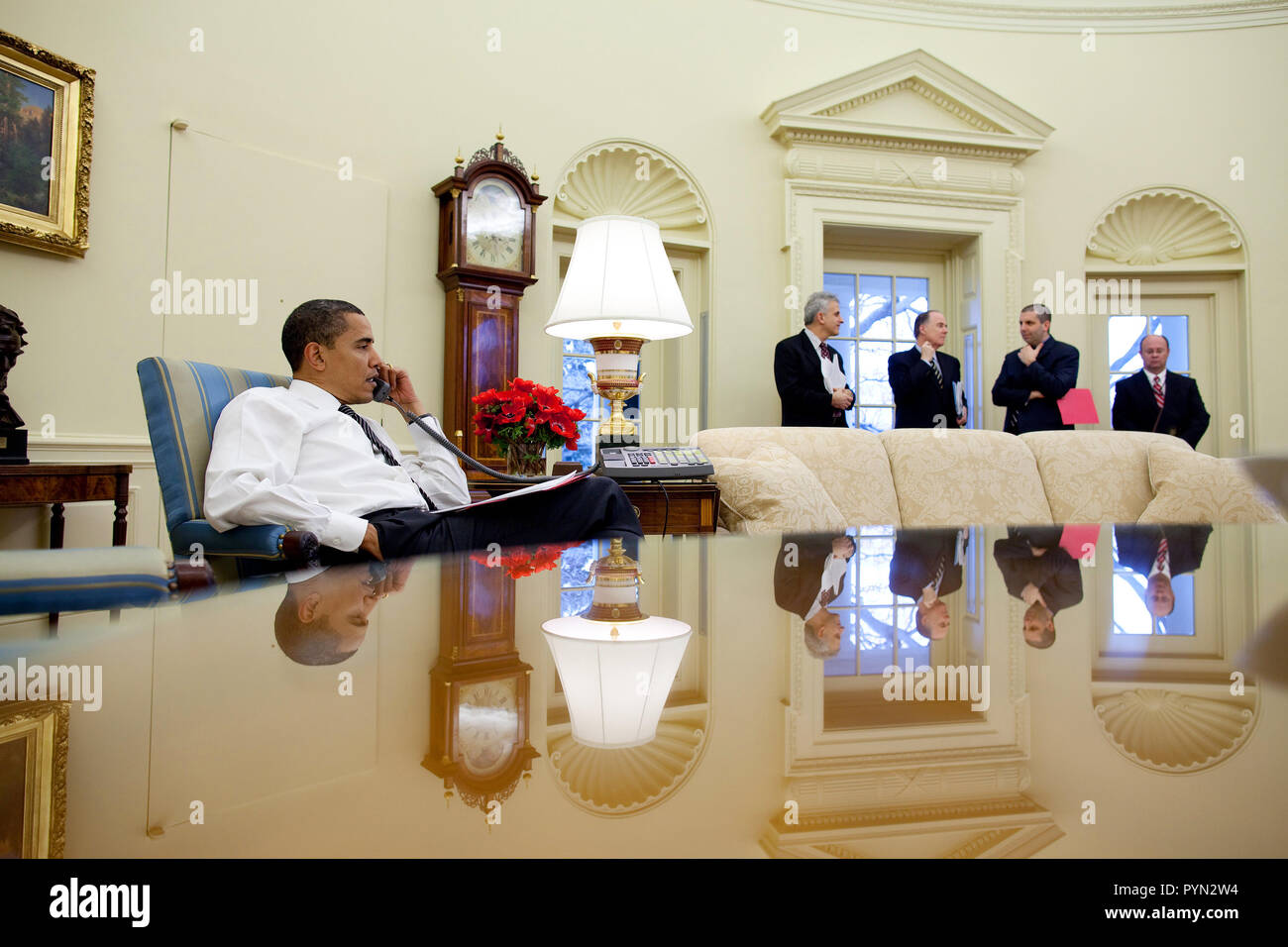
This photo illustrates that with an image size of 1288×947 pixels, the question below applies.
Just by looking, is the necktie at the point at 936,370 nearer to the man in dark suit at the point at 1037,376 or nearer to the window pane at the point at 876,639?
the man in dark suit at the point at 1037,376

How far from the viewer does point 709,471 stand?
2484 millimetres

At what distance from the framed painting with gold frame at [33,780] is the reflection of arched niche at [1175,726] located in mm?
298

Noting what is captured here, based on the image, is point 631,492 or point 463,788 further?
point 631,492

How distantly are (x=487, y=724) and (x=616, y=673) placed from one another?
0.08 meters

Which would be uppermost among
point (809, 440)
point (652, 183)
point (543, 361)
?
point (652, 183)

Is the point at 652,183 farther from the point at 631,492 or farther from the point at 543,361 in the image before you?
the point at 631,492

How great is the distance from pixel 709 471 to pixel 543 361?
7.50ft

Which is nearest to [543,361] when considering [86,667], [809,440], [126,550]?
[809,440]

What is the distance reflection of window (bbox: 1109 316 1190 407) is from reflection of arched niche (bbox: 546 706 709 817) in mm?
6190

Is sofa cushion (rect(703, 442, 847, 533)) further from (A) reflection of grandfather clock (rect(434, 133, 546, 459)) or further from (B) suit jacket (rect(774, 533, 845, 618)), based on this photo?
(A) reflection of grandfather clock (rect(434, 133, 546, 459))

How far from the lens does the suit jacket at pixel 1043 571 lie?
0.68m

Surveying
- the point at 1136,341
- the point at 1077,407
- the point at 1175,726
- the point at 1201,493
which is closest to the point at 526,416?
the point at 1201,493

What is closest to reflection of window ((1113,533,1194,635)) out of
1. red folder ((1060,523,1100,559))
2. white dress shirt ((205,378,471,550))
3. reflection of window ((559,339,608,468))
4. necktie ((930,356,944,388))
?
red folder ((1060,523,1100,559))

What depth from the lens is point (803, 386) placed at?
14.1 feet
